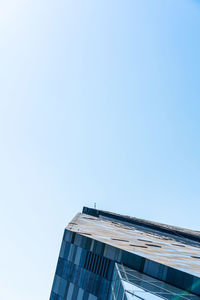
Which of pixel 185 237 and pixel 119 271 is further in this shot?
pixel 185 237

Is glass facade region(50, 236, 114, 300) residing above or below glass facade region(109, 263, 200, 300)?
below

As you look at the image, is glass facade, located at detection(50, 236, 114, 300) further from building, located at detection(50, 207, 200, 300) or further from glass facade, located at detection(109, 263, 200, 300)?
glass facade, located at detection(109, 263, 200, 300)

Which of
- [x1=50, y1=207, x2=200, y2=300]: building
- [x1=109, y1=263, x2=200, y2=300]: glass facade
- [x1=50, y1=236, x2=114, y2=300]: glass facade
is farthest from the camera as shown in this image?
[x1=50, y1=236, x2=114, y2=300]: glass facade

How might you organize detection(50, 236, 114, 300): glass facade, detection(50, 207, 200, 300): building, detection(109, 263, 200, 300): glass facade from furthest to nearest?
detection(50, 236, 114, 300): glass facade → detection(50, 207, 200, 300): building → detection(109, 263, 200, 300): glass facade

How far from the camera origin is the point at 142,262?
24484 millimetres

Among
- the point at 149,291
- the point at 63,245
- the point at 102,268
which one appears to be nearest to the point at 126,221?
the point at 63,245

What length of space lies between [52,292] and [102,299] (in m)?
9.27

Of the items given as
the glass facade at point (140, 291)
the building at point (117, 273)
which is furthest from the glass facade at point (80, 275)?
the glass facade at point (140, 291)

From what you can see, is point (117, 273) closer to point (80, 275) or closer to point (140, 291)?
point (140, 291)

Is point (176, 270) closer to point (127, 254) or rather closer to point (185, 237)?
point (127, 254)

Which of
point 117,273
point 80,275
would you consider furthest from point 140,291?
point 80,275

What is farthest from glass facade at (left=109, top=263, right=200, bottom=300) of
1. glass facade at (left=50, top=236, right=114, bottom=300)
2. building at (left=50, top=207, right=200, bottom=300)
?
glass facade at (left=50, top=236, right=114, bottom=300)

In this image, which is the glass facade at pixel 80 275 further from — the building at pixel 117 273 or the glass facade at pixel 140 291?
the glass facade at pixel 140 291

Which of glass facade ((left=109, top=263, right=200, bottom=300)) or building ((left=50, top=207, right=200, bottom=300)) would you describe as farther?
building ((left=50, top=207, right=200, bottom=300))
